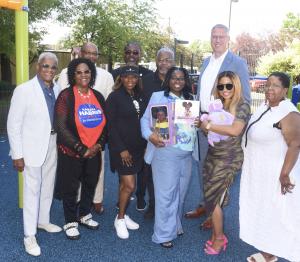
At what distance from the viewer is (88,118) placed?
397 centimetres

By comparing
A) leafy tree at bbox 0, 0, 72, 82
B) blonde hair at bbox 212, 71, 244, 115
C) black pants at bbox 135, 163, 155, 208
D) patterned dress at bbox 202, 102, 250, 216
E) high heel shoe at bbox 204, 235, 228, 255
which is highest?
leafy tree at bbox 0, 0, 72, 82

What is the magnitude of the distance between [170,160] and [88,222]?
4.57 feet

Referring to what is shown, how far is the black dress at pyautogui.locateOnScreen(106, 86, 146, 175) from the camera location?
4.08 meters

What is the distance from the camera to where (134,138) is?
4199 mm

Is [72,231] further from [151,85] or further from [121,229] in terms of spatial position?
[151,85]

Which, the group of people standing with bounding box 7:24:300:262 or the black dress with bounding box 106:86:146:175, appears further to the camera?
the black dress with bounding box 106:86:146:175

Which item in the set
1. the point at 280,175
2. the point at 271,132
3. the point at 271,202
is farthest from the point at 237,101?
the point at 271,202

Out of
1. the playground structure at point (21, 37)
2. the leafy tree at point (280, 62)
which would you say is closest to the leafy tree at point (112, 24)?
the leafy tree at point (280, 62)

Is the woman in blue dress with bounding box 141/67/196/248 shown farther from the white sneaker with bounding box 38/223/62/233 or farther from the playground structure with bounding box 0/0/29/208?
the playground structure with bounding box 0/0/29/208

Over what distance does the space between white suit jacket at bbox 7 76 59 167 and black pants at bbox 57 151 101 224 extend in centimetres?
31

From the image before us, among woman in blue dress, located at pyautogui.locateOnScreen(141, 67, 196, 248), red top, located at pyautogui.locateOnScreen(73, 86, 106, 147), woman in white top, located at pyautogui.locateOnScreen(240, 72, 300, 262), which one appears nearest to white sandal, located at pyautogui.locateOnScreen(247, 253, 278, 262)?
woman in white top, located at pyautogui.locateOnScreen(240, 72, 300, 262)

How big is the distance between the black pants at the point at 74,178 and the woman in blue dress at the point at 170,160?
67 cm

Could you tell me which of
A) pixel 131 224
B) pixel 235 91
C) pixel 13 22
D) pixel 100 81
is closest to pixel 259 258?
pixel 131 224

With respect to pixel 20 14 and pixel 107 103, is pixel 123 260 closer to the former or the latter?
pixel 107 103
